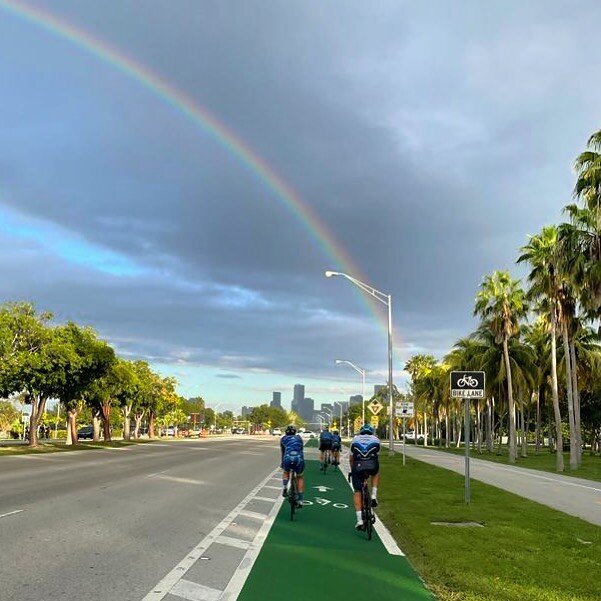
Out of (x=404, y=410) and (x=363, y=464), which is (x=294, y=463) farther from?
(x=404, y=410)

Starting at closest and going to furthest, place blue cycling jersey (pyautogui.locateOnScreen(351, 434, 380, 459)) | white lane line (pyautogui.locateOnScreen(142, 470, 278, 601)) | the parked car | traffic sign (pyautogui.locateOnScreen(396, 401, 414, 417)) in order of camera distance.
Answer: white lane line (pyautogui.locateOnScreen(142, 470, 278, 601)) < blue cycling jersey (pyautogui.locateOnScreen(351, 434, 380, 459)) < traffic sign (pyautogui.locateOnScreen(396, 401, 414, 417)) < the parked car

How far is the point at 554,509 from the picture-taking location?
49.4 ft

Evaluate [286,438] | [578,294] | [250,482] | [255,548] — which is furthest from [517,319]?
[255,548]

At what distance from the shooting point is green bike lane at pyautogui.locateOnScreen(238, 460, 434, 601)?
7008 mm

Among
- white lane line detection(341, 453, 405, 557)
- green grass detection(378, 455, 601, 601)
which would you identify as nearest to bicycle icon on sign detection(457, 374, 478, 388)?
green grass detection(378, 455, 601, 601)

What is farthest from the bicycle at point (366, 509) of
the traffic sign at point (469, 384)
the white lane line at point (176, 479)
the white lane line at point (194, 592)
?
the white lane line at point (176, 479)

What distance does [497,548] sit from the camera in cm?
945

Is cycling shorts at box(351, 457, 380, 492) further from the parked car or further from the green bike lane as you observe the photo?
the parked car

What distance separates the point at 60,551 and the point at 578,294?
26.7 m

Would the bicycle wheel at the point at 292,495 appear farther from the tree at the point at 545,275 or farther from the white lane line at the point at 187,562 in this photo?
the tree at the point at 545,275

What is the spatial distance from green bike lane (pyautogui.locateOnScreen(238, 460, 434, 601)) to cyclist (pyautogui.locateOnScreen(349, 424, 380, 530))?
23.1 inches

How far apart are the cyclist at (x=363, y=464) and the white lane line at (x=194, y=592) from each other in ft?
12.7

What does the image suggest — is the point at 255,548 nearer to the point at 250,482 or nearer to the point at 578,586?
the point at 578,586

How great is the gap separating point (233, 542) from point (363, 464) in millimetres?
2372
